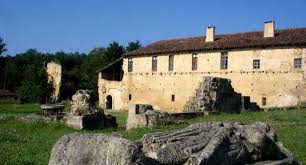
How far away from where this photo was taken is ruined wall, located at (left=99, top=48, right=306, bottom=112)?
36000 millimetres

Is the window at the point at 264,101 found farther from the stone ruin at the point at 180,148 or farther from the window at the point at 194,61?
the stone ruin at the point at 180,148

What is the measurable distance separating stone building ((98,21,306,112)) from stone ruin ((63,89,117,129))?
Answer: 52.1ft

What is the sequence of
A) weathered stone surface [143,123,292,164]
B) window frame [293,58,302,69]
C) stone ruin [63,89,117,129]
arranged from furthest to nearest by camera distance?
window frame [293,58,302,69] < stone ruin [63,89,117,129] < weathered stone surface [143,123,292,164]

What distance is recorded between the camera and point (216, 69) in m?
40.6

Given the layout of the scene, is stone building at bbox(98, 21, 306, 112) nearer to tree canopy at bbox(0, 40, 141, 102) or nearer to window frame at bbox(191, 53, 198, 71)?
window frame at bbox(191, 53, 198, 71)

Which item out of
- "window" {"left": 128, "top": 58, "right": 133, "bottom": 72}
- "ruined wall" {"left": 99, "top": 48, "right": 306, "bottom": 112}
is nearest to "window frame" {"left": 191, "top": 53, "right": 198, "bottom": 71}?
"ruined wall" {"left": 99, "top": 48, "right": 306, "bottom": 112}

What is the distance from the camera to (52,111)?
82.9 ft

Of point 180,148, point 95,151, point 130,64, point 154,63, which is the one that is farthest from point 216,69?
point 95,151

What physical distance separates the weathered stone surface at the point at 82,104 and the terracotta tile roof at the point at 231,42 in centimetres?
2078

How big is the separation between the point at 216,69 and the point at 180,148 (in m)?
34.7

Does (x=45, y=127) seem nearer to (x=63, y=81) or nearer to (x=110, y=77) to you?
(x=110, y=77)

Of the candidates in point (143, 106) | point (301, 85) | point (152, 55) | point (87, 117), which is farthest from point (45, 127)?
point (152, 55)

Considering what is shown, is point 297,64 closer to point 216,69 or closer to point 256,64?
point 256,64

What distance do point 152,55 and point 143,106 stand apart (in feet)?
77.1
